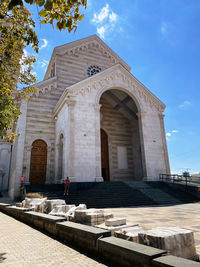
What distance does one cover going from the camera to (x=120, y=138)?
76.6 ft

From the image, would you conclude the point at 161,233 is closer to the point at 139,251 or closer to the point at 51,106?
the point at 139,251

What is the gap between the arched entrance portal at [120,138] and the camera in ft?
71.7

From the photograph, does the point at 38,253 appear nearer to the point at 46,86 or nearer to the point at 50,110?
the point at 50,110

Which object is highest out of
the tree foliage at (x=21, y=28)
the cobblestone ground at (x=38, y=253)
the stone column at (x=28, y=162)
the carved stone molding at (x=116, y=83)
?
the carved stone molding at (x=116, y=83)

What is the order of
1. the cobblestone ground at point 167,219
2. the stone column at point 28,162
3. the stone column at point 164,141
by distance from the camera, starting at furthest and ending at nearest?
the stone column at point 164,141 → the stone column at point 28,162 → the cobblestone ground at point 167,219

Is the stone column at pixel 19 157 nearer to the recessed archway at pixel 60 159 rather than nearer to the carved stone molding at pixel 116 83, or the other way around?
the recessed archway at pixel 60 159

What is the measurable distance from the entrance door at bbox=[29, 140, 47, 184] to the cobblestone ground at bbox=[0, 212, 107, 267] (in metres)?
13.8

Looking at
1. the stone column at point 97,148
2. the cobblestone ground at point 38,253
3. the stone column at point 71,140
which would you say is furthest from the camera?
the stone column at point 97,148

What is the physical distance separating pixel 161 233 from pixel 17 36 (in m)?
7.31

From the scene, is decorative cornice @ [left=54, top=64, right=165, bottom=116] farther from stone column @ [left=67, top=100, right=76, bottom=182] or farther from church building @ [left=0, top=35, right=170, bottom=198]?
stone column @ [left=67, top=100, right=76, bottom=182]

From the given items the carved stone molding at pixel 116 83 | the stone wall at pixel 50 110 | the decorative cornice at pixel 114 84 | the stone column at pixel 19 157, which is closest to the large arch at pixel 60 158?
the stone wall at pixel 50 110

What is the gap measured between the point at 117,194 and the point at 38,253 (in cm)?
1039

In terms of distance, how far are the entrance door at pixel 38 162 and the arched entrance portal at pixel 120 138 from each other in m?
6.69

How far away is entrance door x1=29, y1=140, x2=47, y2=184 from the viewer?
1823 cm
